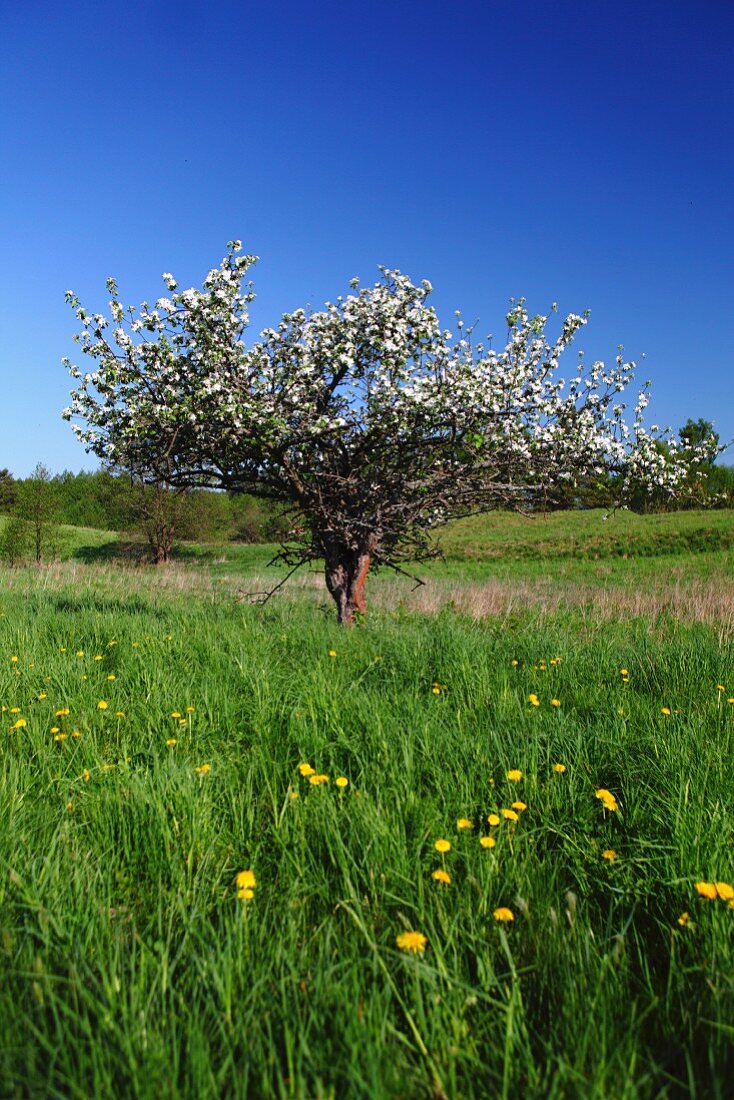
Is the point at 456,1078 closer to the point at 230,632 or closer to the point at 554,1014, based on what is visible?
the point at 554,1014

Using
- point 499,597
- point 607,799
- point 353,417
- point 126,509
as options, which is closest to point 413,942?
point 607,799

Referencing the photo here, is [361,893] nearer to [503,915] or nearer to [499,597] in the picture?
[503,915]

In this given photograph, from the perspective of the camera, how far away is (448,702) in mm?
4801

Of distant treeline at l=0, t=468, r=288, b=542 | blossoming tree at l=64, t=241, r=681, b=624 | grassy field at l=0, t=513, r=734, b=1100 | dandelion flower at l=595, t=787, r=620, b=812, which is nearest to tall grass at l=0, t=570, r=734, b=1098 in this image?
grassy field at l=0, t=513, r=734, b=1100

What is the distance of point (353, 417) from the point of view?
8.66 meters

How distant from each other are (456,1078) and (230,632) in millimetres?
5826

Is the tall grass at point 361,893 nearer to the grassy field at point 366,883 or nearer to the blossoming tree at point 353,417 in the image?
the grassy field at point 366,883

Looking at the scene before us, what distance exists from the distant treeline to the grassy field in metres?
21.9

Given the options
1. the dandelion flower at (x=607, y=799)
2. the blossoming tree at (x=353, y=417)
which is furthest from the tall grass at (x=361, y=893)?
the blossoming tree at (x=353, y=417)

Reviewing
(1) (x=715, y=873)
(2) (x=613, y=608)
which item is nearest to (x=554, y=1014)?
(1) (x=715, y=873)

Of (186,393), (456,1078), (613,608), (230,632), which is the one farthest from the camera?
(613,608)

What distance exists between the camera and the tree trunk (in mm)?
9477

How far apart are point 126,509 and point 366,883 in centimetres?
4366

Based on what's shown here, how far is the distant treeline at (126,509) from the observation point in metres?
40.9
